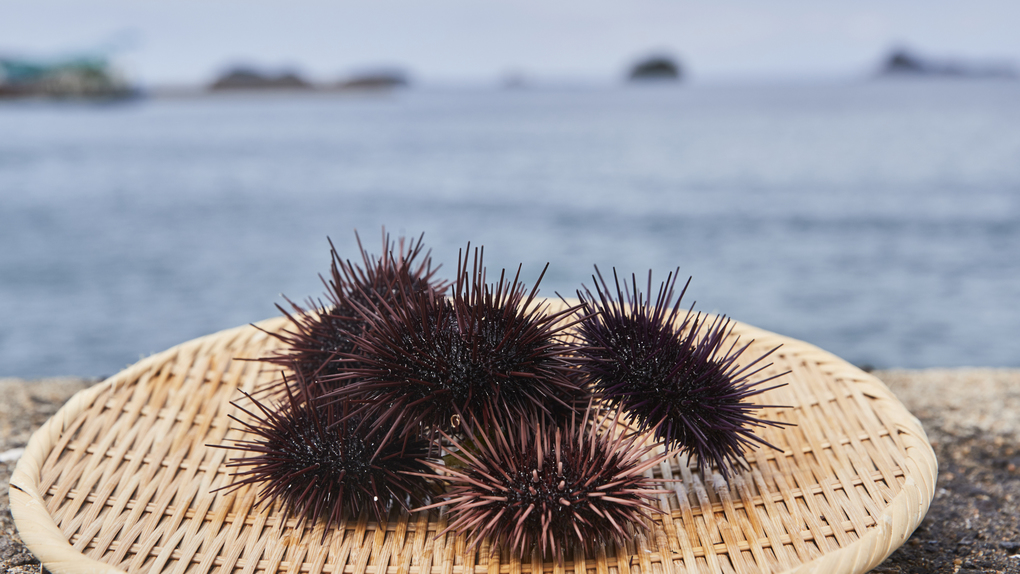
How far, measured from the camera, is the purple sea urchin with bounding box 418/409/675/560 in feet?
2.43

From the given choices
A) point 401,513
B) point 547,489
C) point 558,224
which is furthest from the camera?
point 558,224

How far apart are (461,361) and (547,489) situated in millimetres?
158

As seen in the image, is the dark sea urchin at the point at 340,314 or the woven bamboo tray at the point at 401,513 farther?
the dark sea urchin at the point at 340,314

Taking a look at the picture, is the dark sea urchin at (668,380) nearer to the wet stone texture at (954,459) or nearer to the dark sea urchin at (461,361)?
the dark sea urchin at (461,361)

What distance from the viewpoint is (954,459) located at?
1.38 meters

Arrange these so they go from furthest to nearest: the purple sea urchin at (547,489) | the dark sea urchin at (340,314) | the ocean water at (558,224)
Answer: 1. the ocean water at (558,224)
2. the dark sea urchin at (340,314)
3. the purple sea urchin at (547,489)

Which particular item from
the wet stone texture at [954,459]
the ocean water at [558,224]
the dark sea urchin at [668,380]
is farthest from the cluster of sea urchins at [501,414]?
the ocean water at [558,224]

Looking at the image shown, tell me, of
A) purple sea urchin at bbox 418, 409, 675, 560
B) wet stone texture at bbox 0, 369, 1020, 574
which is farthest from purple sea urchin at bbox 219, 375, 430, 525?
wet stone texture at bbox 0, 369, 1020, 574

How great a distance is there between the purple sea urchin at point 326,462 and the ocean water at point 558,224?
2.44ft

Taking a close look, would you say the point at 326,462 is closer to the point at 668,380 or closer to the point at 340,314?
the point at 340,314

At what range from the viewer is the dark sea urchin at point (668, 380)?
827 mm

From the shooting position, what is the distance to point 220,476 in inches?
40.7

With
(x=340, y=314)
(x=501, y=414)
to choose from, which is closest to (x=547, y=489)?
(x=501, y=414)

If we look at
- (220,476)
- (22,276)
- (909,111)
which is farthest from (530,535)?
(909,111)
